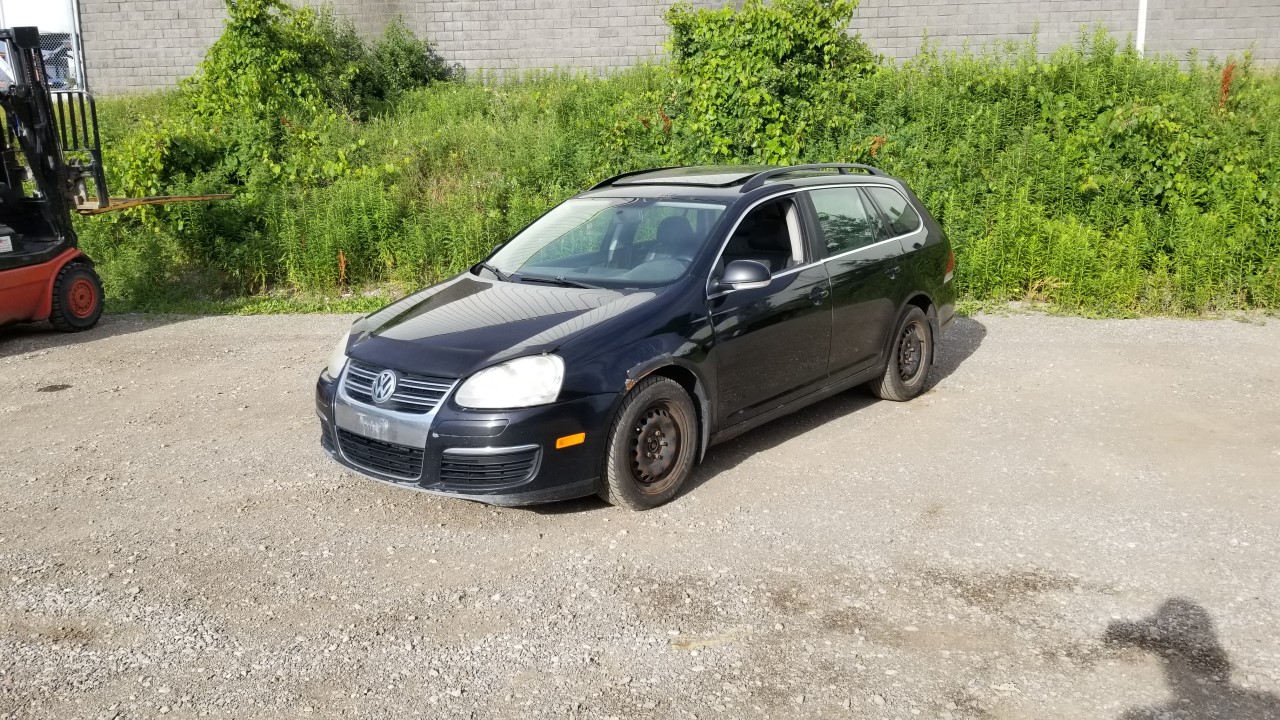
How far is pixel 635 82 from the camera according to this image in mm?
16312

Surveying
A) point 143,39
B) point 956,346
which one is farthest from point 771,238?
point 143,39

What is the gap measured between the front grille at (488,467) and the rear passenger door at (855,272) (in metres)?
2.39

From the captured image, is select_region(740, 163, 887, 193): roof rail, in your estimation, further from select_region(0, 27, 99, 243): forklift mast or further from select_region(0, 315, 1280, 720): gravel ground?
select_region(0, 27, 99, 243): forklift mast

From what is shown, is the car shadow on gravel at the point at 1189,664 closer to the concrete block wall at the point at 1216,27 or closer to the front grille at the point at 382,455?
the front grille at the point at 382,455

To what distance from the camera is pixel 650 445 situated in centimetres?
552

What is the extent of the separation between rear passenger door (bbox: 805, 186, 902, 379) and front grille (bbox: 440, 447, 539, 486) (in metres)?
2.39

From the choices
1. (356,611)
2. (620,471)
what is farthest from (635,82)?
(356,611)

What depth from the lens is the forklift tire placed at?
10000 millimetres

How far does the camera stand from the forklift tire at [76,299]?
10000 millimetres

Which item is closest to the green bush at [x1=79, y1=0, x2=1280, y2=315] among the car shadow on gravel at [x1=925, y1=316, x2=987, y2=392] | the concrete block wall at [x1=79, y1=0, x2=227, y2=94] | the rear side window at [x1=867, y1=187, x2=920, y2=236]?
the car shadow on gravel at [x1=925, y1=316, x2=987, y2=392]

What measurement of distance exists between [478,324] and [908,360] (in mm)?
3354

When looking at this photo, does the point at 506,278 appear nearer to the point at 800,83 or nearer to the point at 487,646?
the point at 487,646

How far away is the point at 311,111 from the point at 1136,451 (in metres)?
12.0

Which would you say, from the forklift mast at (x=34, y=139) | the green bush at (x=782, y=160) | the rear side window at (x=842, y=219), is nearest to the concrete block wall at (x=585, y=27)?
the green bush at (x=782, y=160)
